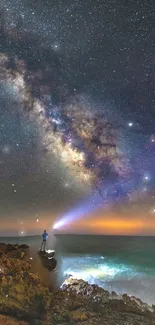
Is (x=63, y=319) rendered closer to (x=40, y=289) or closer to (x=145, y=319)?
(x=40, y=289)

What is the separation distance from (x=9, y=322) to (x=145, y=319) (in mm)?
7983

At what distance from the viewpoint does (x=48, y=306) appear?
43.5 feet

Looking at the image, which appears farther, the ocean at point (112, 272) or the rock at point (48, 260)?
the ocean at point (112, 272)

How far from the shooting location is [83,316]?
41.4 feet

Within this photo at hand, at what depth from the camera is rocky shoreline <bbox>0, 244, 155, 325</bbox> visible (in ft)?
38.3

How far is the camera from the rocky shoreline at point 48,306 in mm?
11688

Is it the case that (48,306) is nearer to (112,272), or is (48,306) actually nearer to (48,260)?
(48,260)

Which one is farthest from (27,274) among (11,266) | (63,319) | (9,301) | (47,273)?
(47,273)

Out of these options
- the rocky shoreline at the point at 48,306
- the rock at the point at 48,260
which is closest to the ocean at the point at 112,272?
the rock at the point at 48,260

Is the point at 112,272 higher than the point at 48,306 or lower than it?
higher

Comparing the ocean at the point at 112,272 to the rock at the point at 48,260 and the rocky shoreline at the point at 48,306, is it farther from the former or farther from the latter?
the rocky shoreline at the point at 48,306

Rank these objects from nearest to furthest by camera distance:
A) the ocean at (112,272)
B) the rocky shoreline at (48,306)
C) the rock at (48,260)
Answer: the rocky shoreline at (48,306), the rock at (48,260), the ocean at (112,272)

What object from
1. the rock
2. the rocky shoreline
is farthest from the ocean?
the rocky shoreline

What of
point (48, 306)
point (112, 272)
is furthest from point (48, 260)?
point (112, 272)
